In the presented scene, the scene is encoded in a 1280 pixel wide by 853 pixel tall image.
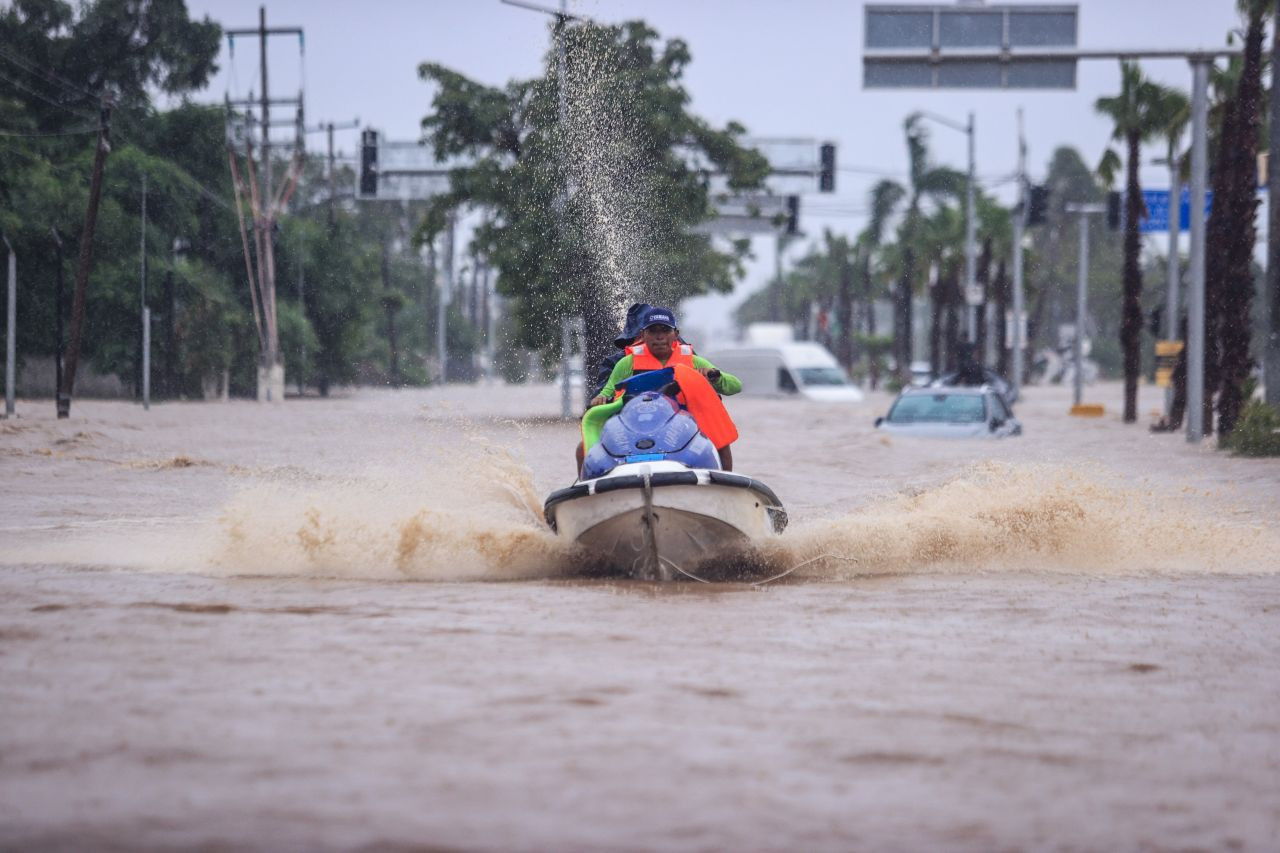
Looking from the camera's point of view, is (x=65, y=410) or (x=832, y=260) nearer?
(x=65, y=410)

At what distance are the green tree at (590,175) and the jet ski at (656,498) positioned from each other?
1959cm

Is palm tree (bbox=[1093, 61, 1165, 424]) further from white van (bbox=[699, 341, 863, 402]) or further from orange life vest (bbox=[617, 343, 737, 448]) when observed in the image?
orange life vest (bbox=[617, 343, 737, 448])

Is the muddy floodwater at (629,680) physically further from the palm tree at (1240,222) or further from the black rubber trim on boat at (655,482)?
the palm tree at (1240,222)

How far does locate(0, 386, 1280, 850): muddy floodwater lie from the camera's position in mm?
4508

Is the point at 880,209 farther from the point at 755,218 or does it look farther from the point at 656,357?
the point at 656,357

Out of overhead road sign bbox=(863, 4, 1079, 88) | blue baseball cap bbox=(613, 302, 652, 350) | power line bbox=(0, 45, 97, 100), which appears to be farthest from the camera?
power line bbox=(0, 45, 97, 100)

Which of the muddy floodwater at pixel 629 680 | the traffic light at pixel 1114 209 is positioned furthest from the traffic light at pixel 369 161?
the muddy floodwater at pixel 629 680

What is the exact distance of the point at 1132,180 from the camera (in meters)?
34.4

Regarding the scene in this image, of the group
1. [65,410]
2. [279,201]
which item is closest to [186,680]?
[65,410]

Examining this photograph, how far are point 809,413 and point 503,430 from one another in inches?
439

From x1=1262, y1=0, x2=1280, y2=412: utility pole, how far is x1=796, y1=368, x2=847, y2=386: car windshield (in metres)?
23.0

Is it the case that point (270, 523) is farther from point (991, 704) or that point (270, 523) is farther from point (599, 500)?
point (991, 704)

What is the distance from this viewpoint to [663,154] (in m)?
32.7

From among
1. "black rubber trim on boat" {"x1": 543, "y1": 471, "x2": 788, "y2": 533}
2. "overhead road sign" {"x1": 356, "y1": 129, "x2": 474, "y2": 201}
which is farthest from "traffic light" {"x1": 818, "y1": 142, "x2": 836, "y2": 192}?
"black rubber trim on boat" {"x1": 543, "y1": 471, "x2": 788, "y2": 533}
